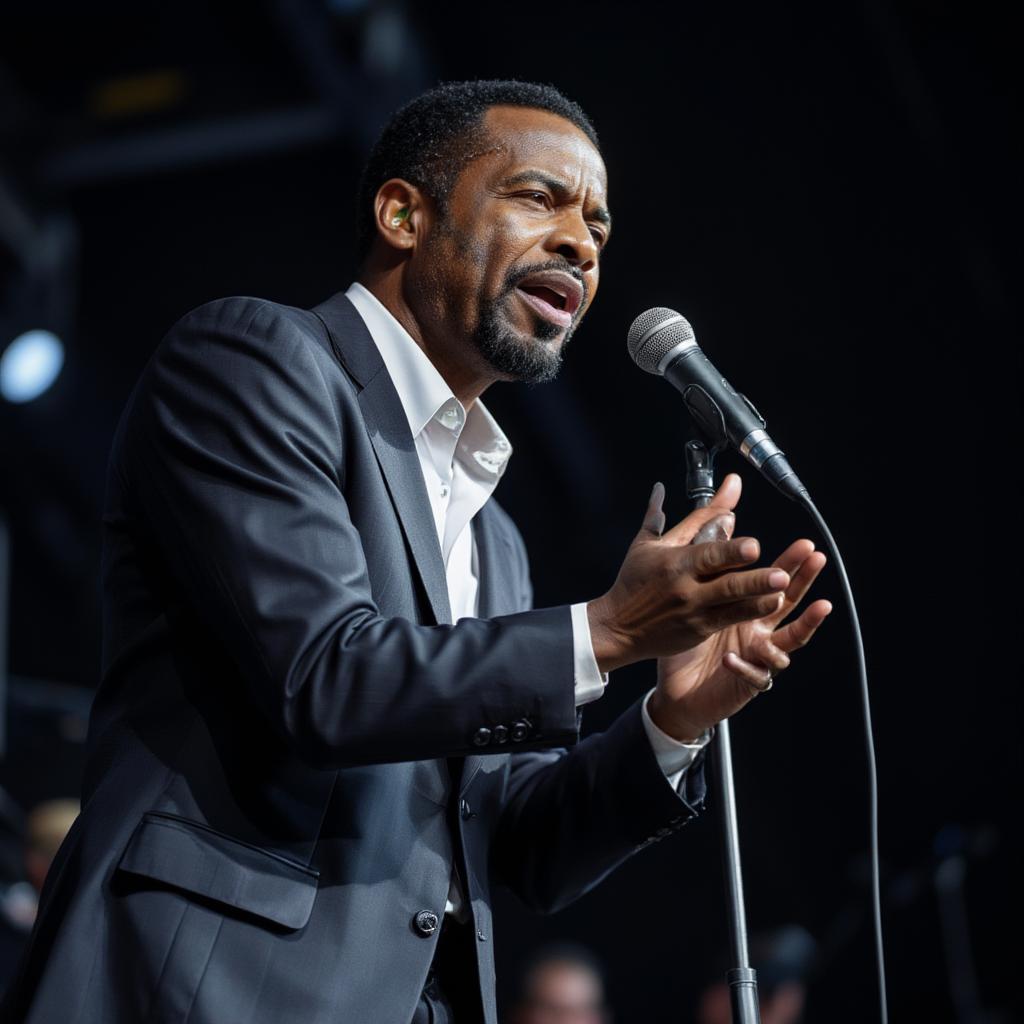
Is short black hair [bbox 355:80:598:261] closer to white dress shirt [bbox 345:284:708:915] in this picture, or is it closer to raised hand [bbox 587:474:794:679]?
white dress shirt [bbox 345:284:708:915]

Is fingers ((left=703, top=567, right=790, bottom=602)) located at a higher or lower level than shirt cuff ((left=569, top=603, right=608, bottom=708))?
higher

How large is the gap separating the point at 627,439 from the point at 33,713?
2.81 m

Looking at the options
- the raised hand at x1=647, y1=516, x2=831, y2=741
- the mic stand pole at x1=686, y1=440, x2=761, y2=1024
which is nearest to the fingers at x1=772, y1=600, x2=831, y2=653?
the raised hand at x1=647, y1=516, x2=831, y2=741

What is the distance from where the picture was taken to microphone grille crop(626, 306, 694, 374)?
73.8 inches

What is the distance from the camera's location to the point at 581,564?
246 inches

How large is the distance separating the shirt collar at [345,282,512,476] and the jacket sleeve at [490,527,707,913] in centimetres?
49

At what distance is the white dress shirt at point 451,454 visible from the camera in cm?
201

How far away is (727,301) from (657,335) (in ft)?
10.9

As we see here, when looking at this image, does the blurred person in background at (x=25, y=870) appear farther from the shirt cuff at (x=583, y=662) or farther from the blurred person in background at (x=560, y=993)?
the shirt cuff at (x=583, y=662)

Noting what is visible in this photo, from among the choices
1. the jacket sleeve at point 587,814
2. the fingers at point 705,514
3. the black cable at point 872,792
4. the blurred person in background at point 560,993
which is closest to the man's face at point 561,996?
the blurred person in background at point 560,993

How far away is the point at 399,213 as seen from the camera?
7.68 ft

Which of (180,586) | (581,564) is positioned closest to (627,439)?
(581,564)

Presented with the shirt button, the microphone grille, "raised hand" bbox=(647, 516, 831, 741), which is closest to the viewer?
"raised hand" bbox=(647, 516, 831, 741)

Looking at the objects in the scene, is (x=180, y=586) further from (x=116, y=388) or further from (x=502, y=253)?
(x=116, y=388)
